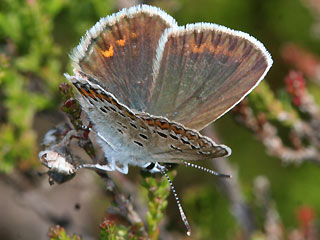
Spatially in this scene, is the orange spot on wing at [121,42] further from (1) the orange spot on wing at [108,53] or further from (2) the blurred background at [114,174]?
(2) the blurred background at [114,174]

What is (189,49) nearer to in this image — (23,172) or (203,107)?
(203,107)

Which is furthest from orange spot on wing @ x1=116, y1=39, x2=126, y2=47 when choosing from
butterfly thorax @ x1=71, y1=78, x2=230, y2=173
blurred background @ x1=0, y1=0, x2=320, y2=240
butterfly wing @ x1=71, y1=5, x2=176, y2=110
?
blurred background @ x1=0, y1=0, x2=320, y2=240

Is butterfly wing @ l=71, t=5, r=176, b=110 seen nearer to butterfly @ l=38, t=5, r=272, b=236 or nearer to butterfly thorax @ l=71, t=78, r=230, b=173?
butterfly @ l=38, t=5, r=272, b=236

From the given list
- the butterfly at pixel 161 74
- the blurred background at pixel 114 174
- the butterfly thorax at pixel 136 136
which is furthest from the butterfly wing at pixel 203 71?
the blurred background at pixel 114 174

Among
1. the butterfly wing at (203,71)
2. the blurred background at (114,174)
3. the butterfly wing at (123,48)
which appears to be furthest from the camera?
the blurred background at (114,174)

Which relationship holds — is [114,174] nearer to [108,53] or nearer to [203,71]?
[108,53]

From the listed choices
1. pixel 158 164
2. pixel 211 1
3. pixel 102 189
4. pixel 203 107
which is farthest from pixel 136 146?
pixel 211 1

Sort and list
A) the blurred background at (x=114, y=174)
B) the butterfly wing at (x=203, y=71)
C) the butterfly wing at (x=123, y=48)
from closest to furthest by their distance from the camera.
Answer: the butterfly wing at (x=203, y=71) → the butterfly wing at (x=123, y=48) → the blurred background at (x=114, y=174)
